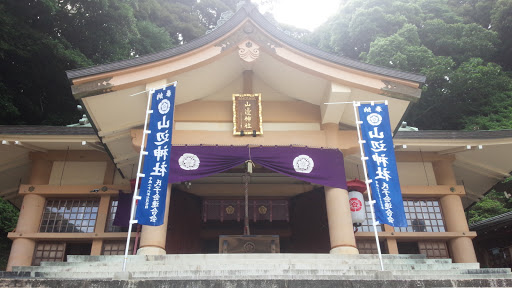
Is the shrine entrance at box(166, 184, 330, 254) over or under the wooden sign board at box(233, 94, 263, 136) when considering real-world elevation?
under

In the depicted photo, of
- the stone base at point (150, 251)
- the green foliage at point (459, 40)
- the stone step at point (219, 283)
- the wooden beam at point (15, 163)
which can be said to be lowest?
the stone step at point (219, 283)

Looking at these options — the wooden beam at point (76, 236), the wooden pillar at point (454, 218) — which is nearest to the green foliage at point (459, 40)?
the wooden pillar at point (454, 218)

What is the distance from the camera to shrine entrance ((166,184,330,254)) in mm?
10555

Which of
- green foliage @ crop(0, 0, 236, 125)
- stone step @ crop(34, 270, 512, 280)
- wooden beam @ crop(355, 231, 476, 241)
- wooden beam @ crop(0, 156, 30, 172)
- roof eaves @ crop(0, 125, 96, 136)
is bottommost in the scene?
stone step @ crop(34, 270, 512, 280)

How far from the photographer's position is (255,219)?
11328mm

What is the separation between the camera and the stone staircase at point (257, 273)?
5293mm

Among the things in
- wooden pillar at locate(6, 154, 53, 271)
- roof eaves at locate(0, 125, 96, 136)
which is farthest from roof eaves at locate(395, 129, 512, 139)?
wooden pillar at locate(6, 154, 53, 271)

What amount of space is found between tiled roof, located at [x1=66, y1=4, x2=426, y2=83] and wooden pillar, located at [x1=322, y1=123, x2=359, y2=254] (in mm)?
2070

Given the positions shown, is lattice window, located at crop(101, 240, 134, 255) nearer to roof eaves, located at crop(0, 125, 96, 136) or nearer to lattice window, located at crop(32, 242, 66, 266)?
lattice window, located at crop(32, 242, 66, 266)

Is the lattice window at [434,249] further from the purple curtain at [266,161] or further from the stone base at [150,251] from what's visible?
the stone base at [150,251]

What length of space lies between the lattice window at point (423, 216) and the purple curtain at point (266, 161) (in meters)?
3.53

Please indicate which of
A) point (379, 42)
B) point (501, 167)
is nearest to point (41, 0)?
→ point (379, 42)

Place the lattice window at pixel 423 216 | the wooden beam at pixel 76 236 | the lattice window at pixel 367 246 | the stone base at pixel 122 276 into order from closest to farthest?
the stone base at pixel 122 276 < the wooden beam at pixel 76 236 < the lattice window at pixel 367 246 < the lattice window at pixel 423 216

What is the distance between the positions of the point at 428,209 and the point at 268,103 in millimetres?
5741
